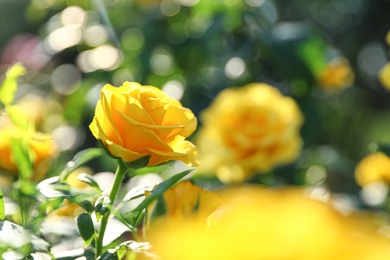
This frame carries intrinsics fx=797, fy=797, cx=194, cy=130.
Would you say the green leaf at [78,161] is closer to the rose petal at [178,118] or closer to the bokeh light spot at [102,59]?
the rose petal at [178,118]

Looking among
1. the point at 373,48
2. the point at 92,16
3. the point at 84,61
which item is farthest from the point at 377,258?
the point at 373,48

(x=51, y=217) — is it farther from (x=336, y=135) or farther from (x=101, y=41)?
(x=336, y=135)

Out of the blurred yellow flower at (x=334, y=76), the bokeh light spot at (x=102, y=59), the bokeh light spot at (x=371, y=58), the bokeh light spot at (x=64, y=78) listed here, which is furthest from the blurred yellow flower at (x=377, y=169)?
the bokeh light spot at (x=371, y=58)

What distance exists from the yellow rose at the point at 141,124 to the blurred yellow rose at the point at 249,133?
2.52 feet

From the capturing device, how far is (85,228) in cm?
49

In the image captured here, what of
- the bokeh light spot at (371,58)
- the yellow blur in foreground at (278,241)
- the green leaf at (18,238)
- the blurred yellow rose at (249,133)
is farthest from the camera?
the bokeh light spot at (371,58)

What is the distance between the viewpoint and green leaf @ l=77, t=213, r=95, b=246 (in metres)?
0.49

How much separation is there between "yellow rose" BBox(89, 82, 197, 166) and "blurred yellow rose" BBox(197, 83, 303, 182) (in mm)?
769

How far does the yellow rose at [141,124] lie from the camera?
0.55 meters

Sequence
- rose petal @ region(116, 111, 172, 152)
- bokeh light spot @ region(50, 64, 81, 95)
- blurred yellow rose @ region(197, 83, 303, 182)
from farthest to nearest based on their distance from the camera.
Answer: bokeh light spot @ region(50, 64, 81, 95), blurred yellow rose @ region(197, 83, 303, 182), rose petal @ region(116, 111, 172, 152)

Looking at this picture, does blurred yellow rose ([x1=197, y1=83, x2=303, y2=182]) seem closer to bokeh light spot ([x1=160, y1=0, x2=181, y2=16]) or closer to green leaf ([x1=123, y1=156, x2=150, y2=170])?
bokeh light spot ([x1=160, y1=0, x2=181, y2=16])

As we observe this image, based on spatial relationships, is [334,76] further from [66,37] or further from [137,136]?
[137,136]

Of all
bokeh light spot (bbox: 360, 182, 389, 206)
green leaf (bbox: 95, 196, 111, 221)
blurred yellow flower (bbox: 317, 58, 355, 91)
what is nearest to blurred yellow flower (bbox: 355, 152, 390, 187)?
bokeh light spot (bbox: 360, 182, 389, 206)

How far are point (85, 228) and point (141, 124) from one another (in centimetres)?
9
